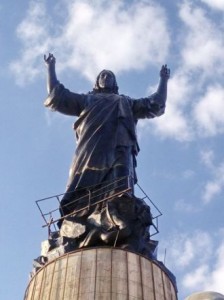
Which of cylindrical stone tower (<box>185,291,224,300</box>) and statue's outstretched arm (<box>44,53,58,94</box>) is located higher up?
statue's outstretched arm (<box>44,53,58,94</box>)

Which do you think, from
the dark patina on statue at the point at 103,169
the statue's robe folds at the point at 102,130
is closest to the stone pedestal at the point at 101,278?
the dark patina on statue at the point at 103,169

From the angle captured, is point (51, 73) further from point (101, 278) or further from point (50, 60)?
point (101, 278)

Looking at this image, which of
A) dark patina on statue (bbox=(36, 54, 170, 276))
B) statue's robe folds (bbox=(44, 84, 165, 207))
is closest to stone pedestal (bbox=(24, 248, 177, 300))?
dark patina on statue (bbox=(36, 54, 170, 276))

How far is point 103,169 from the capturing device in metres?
18.1

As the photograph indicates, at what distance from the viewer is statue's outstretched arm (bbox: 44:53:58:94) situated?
20.1 meters

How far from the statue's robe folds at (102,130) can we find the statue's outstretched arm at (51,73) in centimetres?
14

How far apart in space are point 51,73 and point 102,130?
2.32m

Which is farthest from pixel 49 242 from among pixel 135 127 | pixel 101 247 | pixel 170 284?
pixel 135 127

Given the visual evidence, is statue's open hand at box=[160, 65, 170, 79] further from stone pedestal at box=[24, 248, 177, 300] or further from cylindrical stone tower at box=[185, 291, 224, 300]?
cylindrical stone tower at box=[185, 291, 224, 300]

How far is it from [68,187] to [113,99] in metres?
2.92

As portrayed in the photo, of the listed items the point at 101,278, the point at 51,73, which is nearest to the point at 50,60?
the point at 51,73

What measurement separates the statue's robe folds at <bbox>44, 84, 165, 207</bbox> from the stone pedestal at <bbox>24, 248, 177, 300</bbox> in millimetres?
3049

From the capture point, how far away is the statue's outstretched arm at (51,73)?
20094 mm

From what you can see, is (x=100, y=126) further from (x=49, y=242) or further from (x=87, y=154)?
(x=49, y=242)
